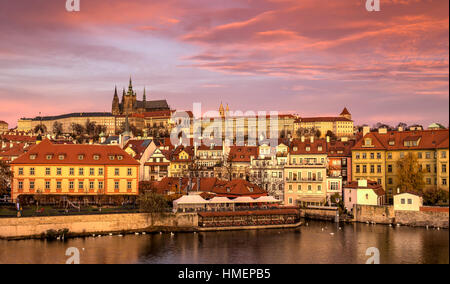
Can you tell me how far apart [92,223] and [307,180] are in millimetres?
29827

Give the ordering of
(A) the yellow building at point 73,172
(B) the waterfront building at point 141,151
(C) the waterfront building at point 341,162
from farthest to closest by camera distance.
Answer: (B) the waterfront building at point 141,151 → (C) the waterfront building at point 341,162 → (A) the yellow building at point 73,172

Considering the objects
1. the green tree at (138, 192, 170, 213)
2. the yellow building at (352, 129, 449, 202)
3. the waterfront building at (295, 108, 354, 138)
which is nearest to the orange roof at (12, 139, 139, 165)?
the green tree at (138, 192, 170, 213)

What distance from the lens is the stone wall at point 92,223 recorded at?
4703 centimetres

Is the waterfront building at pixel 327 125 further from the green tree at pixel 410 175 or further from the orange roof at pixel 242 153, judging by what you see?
the green tree at pixel 410 175

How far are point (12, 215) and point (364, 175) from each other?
44.2 meters

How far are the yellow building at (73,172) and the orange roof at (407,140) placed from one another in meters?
31.4

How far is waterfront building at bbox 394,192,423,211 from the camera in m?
55.3

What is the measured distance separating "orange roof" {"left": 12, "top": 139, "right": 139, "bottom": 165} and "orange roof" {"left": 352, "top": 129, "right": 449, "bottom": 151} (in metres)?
31.9

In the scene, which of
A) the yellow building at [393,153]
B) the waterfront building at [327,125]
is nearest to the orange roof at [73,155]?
the yellow building at [393,153]
